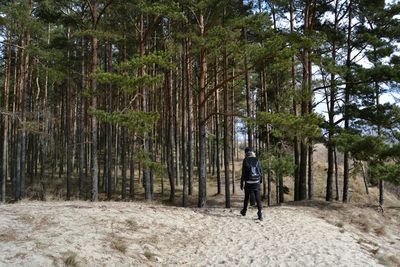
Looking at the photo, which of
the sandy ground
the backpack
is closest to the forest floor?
the sandy ground

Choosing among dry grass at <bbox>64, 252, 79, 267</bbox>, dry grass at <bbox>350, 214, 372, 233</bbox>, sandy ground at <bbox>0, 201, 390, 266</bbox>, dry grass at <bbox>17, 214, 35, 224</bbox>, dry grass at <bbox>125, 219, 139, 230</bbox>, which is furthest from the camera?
dry grass at <bbox>350, 214, 372, 233</bbox>

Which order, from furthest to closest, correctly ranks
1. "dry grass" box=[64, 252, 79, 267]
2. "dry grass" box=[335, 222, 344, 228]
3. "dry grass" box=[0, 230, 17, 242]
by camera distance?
"dry grass" box=[335, 222, 344, 228] < "dry grass" box=[0, 230, 17, 242] < "dry grass" box=[64, 252, 79, 267]

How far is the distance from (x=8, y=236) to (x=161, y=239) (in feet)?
10.9

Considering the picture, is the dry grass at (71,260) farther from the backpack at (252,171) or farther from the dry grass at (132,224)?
the backpack at (252,171)

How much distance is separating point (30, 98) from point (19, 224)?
25.0 metres

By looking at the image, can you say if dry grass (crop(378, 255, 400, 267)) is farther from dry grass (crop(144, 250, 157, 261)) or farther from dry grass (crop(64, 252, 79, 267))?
dry grass (crop(64, 252, 79, 267))

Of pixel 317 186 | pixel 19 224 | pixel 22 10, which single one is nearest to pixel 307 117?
pixel 19 224

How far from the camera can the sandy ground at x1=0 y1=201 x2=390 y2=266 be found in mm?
7891

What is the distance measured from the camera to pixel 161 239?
31.9 feet

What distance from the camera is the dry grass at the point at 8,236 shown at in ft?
26.3

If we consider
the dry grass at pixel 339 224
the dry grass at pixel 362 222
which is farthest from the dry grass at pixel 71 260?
the dry grass at pixel 362 222

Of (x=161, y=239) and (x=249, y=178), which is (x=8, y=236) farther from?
(x=249, y=178)

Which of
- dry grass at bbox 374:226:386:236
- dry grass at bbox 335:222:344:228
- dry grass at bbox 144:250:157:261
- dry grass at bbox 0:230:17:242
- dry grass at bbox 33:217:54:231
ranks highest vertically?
dry grass at bbox 33:217:54:231

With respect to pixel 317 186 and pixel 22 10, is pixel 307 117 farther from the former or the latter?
pixel 317 186
